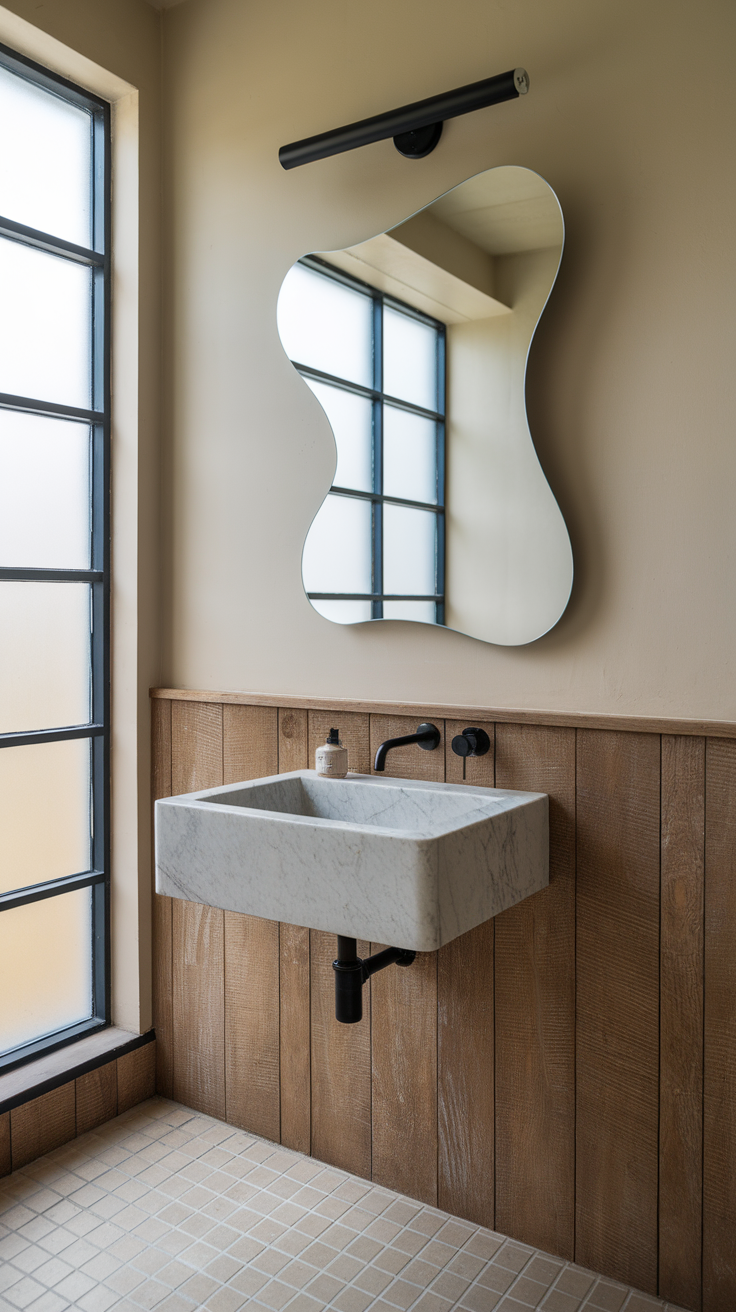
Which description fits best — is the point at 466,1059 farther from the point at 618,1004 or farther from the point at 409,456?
the point at 409,456

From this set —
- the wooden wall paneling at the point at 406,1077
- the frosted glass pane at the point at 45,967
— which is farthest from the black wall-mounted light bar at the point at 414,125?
the frosted glass pane at the point at 45,967

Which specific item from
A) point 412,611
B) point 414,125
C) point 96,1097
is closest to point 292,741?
point 412,611

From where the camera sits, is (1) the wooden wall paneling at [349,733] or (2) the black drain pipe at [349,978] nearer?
(2) the black drain pipe at [349,978]

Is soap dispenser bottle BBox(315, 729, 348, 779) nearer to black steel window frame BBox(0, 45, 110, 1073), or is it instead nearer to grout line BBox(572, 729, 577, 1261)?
grout line BBox(572, 729, 577, 1261)

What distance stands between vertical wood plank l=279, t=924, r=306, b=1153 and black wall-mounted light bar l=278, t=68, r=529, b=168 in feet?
5.19

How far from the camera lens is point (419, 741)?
172 cm

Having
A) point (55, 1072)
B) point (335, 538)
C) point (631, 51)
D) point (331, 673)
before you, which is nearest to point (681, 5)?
point (631, 51)

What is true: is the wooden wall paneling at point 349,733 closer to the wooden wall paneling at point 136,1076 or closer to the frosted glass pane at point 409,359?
the frosted glass pane at point 409,359

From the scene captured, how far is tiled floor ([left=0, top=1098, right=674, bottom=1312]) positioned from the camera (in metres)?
1.51

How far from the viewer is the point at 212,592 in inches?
83.5

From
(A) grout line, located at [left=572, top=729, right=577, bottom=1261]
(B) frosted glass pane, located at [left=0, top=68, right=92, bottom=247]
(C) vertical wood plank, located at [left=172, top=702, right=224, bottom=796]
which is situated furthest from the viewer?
(C) vertical wood plank, located at [left=172, top=702, right=224, bottom=796]

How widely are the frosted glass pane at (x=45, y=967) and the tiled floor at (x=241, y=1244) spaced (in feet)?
0.89

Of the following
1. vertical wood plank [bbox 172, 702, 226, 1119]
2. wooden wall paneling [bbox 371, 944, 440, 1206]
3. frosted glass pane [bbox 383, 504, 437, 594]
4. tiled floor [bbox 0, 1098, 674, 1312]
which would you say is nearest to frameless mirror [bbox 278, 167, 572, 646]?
frosted glass pane [bbox 383, 504, 437, 594]

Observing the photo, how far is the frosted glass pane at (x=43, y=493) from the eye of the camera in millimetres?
1967
